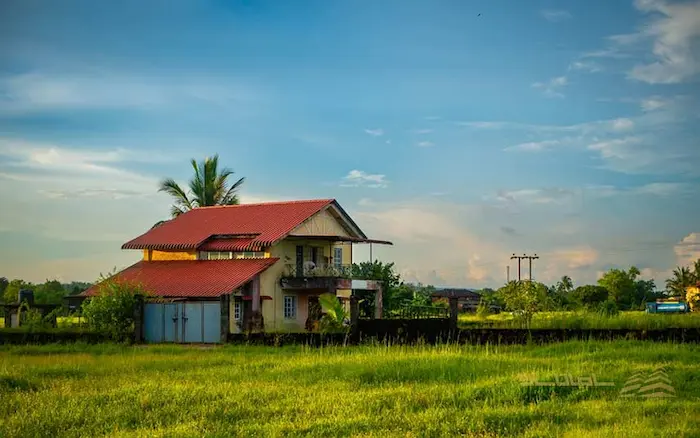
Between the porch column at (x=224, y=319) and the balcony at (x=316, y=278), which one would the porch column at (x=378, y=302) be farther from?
the porch column at (x=224, y=319)

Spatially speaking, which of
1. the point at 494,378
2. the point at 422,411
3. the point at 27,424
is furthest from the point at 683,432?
the point at 27,424

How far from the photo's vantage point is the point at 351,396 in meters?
13.0

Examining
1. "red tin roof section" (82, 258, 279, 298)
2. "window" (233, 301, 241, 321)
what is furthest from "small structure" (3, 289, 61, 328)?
"window" (233, 301, 241, 321)

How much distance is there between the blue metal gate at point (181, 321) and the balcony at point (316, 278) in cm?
1045

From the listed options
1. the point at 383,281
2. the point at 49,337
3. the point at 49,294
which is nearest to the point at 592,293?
the point at 383,281

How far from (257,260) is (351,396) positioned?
24058 millimetres

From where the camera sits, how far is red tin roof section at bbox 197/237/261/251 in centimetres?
3688

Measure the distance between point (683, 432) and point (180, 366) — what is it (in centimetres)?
1076

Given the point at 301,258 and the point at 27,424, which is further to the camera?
the point at 301,258

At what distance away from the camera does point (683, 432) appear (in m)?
10.1

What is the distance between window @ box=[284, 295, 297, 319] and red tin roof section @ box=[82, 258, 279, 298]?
104 inches

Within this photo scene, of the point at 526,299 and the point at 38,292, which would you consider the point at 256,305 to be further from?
the point at 38,292

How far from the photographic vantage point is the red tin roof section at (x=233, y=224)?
38.0 meters

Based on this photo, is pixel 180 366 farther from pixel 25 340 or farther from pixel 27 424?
pixel 25 340
